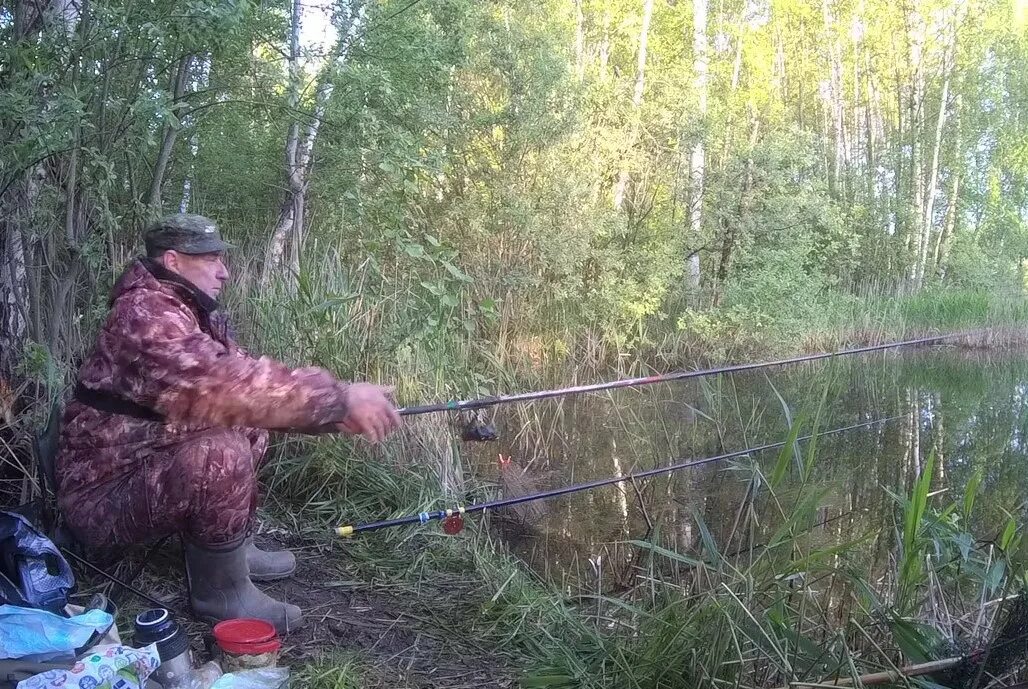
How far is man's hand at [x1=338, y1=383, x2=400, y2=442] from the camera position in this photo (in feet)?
5.88

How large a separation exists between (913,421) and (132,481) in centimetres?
557

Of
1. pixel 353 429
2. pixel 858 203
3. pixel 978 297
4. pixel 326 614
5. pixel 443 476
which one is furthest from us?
pixel 858 203

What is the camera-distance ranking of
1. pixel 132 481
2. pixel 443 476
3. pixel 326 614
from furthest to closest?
pixel 443 476, pixel 326 614, pixel 132 481

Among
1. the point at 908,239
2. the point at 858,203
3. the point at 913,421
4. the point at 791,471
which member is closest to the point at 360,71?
the point at 791,471

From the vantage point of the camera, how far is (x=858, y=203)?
1325 cm

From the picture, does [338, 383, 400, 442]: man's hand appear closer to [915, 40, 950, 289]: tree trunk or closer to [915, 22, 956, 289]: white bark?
[915, 40, 950, 289]: tree trunk

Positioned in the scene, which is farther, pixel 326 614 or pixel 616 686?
pixel 326 614

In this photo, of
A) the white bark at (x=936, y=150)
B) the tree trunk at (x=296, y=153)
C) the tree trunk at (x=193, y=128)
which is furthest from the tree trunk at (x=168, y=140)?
the white bark at (x=936, y=150)

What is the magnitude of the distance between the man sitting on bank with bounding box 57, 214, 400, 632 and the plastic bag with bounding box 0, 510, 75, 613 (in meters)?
0.14

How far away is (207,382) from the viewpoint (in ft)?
5.72

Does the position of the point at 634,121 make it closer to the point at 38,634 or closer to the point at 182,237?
the point at 182,237

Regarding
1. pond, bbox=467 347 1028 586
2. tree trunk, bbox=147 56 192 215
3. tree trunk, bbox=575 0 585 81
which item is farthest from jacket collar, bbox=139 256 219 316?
tree trunk, bbox=575 0 585 81

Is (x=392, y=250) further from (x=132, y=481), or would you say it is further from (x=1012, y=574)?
(x=1012, y=574)

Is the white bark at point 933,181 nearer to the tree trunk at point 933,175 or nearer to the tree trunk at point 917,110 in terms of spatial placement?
the tree trunk at point 933,175
